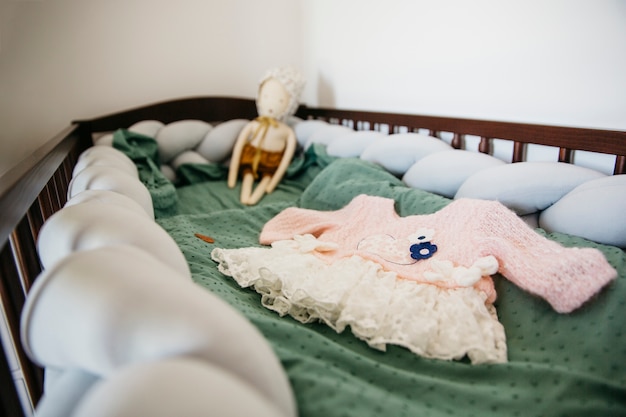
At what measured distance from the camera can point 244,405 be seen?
0.27 metres

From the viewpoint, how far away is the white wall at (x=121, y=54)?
1.45m

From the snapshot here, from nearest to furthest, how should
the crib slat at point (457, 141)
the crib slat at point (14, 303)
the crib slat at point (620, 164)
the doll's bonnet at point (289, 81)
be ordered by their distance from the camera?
the crib slat at point (14, 303)
the crib slat at point (620, 164)
the crib slat at point (457, 141)
the doll's bonnet at point (289, 81)

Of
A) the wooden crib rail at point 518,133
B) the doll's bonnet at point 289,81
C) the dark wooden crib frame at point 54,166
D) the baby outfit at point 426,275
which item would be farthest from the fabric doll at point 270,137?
the baby outfit at point 426,275

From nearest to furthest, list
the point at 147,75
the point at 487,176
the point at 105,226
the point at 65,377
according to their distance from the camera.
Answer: the point at 65,377 < the point at 105,226 < the point at 487,176 < the point at 147,75

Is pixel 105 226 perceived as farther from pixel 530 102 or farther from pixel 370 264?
pixel 530 102

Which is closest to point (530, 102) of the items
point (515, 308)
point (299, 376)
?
point (515, 308)

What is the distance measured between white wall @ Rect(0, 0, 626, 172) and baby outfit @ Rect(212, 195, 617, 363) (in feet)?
1.14

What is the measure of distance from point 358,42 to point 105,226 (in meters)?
1.34

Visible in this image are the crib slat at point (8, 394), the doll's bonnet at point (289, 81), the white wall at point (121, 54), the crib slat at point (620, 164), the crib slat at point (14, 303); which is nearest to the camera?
the crib slat at point (8, 394)

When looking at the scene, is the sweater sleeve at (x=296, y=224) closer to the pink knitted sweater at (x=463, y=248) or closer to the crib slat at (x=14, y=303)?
the pink knitted sweater at (x=463, y=248)

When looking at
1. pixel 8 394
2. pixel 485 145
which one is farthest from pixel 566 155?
pixel 8 394

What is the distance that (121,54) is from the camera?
1629 millimetres

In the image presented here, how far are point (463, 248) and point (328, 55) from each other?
1.34 meters

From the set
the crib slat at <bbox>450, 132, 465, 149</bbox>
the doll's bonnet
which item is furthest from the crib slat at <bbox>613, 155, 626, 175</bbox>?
the doll's bonnet
